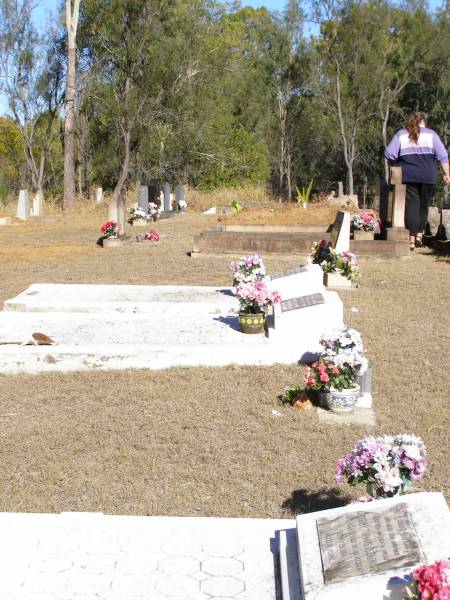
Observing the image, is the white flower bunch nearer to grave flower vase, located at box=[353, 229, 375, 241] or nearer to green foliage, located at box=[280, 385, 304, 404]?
grave flower vase, located at box=[353, 229, 375, 241]

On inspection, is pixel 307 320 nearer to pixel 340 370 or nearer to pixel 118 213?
pixel 340 370

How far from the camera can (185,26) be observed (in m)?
31.2

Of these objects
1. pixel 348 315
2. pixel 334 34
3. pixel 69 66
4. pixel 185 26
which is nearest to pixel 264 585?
pixel 348 315

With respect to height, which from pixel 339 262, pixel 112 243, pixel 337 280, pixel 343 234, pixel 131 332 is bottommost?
pixel 131 332

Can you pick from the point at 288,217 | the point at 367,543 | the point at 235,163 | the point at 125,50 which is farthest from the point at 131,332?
the point at 235,163

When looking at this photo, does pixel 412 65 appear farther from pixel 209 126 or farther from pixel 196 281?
pixel 196 281

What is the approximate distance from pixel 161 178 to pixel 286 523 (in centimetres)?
3172

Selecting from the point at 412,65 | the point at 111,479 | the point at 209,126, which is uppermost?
the point at 412,65

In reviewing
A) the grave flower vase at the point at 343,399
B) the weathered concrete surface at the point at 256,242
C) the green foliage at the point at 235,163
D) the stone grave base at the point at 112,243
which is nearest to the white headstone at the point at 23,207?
the stone grave base at the point at 112,243

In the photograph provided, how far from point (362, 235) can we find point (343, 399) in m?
8.52

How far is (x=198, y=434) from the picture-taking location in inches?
189

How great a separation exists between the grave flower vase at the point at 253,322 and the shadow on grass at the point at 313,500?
3.09 m

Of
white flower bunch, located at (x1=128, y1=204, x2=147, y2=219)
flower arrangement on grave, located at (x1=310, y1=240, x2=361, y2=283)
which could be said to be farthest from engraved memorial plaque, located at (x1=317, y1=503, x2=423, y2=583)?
white flower bunch, located at (x1=128, y1=204, x2=147, y2=219)

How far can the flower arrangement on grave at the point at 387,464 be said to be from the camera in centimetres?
315
